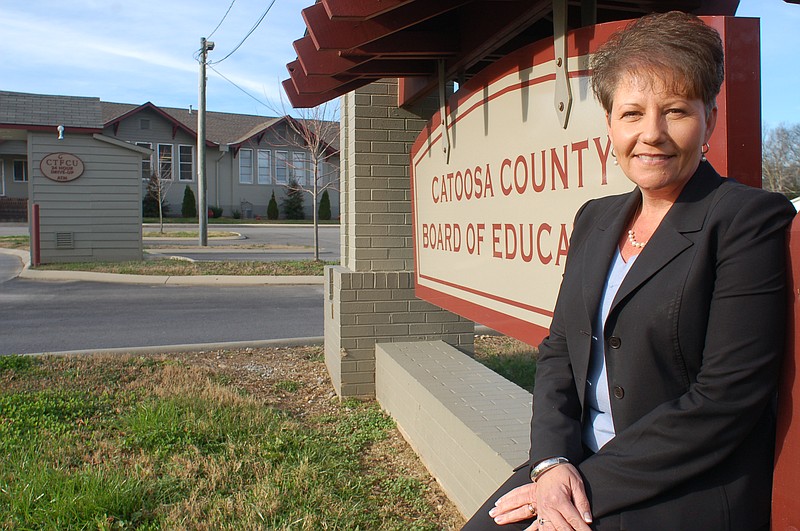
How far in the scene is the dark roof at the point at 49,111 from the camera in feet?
57.1

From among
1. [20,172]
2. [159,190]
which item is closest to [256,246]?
[159,190]

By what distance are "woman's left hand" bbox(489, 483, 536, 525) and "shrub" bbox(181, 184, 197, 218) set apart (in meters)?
39.4

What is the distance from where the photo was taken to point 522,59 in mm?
3090

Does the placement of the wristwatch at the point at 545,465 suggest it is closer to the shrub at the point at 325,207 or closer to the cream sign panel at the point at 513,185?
the cream sign panel at the point at 513,185

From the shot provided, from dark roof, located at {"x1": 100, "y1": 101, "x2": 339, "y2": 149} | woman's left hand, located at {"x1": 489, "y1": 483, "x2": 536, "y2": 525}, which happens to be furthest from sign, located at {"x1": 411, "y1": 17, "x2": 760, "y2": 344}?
dark roof, located at {"x1": 100, "y1": 101, "x2": 339, "y2": 149}

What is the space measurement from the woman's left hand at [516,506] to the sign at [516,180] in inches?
38.9

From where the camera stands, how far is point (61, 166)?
17.4 meters

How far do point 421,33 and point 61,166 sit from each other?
15520 millimetres

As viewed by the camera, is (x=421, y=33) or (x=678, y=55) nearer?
(x=678, y=55)

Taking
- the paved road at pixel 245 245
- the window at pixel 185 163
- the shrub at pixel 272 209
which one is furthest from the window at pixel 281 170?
the paved road at pixel 245 245

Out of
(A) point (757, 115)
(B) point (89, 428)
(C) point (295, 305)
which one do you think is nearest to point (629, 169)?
(A) point (757, 115)

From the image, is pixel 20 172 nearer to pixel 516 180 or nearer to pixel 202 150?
pixel 202 150

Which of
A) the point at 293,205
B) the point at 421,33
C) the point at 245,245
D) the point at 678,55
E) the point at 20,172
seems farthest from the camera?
the point at 293,205

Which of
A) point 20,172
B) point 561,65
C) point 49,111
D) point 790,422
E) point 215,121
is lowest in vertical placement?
point 790,422
